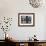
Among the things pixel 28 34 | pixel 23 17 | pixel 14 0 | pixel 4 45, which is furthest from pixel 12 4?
pixel 4 45

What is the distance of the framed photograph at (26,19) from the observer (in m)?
4.34

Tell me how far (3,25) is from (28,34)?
853 mm

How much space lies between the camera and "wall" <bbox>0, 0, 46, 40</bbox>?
4.32 m

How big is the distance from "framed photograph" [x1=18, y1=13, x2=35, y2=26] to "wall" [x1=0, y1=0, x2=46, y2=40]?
97mm

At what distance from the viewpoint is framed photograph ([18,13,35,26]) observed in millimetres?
4344

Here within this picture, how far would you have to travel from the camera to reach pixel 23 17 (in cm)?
437

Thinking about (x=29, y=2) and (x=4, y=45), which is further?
(x=29, y=2)

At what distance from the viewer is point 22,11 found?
4.35m

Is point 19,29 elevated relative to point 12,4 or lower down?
lower down

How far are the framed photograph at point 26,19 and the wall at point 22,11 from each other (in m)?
0.10

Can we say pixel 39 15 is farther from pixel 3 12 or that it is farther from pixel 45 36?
pixel 3 12

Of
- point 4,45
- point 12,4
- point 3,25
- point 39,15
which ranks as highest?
point 12,4

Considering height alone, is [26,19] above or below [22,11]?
below

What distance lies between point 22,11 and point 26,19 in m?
0.29
